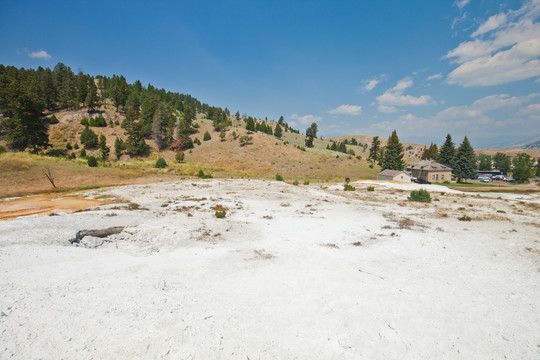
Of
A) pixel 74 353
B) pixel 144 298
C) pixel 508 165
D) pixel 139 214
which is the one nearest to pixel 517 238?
pixel 144 298

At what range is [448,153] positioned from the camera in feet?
219

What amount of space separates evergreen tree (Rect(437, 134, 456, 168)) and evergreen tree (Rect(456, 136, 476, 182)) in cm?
216

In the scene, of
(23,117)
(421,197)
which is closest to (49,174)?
(23,117)

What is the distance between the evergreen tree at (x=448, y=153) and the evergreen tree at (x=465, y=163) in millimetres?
2165

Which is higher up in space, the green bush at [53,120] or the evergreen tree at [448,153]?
the green bush at [53,120]

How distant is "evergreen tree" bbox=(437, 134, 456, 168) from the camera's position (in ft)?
215

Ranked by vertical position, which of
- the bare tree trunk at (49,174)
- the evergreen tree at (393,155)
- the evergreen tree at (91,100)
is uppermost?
the evergreen tree at (91,100)

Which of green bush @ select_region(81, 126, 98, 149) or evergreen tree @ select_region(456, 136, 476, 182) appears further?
evergreen tree @ select_region(456, 136, 476, 182)

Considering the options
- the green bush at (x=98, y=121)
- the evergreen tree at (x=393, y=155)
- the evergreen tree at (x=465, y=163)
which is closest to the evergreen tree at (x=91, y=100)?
the green bush at (x=98, y=121)

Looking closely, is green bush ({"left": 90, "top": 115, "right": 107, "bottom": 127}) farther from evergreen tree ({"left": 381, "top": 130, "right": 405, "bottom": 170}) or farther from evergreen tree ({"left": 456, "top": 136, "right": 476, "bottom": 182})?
evergreen tree ({"left": 456, "top": 136, "right": 476, "bottom": 182})

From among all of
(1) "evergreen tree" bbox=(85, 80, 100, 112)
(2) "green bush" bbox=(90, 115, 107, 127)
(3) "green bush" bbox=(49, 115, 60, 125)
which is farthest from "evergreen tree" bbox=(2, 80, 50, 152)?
(1) "evergreen tree" bbox=(85, 80, 100, 112)

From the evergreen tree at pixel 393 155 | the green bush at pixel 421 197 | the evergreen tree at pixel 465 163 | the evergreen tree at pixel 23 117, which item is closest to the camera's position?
the green bush at pixel 421 197

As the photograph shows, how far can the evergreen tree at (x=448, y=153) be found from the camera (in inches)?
2581

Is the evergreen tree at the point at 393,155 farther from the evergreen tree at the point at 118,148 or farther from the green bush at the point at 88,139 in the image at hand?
the green bush at the point at 88,139
